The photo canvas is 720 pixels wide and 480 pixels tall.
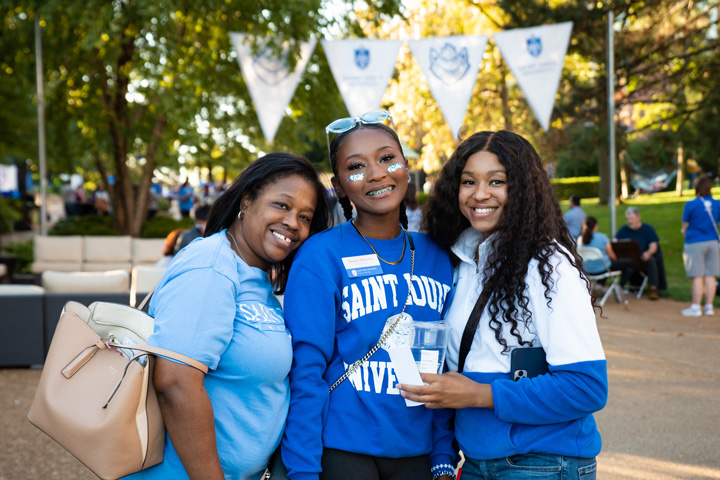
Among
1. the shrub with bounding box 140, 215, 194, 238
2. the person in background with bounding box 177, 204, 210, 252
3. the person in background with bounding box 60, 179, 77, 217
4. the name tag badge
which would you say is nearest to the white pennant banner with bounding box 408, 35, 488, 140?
the person in background with bounding box 177, 204, 210, 252

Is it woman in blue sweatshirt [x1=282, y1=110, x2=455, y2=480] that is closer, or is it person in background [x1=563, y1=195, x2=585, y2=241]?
woman in blue sweatshirt [x1=282, y1=110, x2=455, y2=480]

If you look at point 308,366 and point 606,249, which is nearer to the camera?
point 308,366

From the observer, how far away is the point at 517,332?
75.2 inches

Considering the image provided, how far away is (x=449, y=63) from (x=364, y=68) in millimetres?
1463

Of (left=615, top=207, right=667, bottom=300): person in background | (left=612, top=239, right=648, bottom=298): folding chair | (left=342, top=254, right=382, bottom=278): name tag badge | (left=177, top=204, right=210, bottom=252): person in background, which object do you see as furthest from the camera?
(left=615, top=207, right=667, bottom=300): person in background

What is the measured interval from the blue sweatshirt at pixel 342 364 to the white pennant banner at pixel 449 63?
8.88 m

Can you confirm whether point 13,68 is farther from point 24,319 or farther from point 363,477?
point 363,477

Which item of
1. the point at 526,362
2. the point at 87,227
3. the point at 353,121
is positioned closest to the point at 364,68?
the point at 353,121

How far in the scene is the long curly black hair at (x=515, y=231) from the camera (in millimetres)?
1923

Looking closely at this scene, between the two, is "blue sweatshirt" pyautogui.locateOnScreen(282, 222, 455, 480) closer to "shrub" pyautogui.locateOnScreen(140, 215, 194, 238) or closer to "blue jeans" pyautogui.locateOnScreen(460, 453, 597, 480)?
"blue jeans" pyautogui.locateOnScreen(460, 453, 597, 480)

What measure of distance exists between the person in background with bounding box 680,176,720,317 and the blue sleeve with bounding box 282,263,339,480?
9.21 meters

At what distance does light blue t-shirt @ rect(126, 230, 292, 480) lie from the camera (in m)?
1.74

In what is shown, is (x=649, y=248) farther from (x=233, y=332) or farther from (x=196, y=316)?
(x=196, y=316)

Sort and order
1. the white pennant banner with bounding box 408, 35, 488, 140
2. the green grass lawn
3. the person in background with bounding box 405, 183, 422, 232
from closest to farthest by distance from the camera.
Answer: the person in background with bounding box 405, 183, 422, 232 → the white pennant banner with bounding box 408, 35, 488, 140 → the green grass lawn
